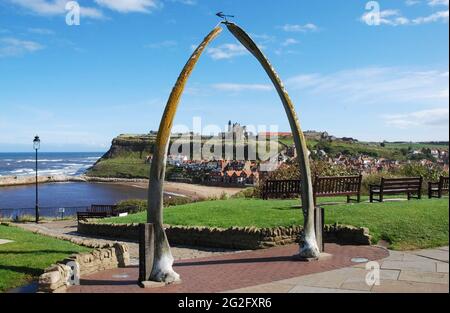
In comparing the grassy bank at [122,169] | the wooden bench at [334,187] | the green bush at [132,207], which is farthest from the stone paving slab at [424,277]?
the grassy bank at [122,169]

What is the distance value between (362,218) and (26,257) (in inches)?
321

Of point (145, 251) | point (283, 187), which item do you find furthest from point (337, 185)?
point (145, 251)

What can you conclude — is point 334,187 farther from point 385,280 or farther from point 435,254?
point 385,280

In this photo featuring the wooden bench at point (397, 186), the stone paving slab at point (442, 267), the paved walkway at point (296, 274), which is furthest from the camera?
the wooden bench at point (397, 186)

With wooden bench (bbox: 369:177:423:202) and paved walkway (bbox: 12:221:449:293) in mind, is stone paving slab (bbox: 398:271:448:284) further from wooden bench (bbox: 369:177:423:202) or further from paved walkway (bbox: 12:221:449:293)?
wooden bench (bbox: 369:177:423:202)

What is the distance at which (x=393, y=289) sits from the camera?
6.87 m

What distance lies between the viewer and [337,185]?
15.7m

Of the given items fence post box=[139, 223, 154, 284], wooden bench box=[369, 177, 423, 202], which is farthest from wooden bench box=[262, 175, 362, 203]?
fence post box=[139, 223, 154, 284]

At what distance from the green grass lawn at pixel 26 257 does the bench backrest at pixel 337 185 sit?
7923mm

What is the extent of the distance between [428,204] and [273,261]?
6.97m

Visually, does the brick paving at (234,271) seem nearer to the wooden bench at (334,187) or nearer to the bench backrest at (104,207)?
the wooden bench at (334,187)

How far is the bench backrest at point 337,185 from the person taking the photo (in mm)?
15273
